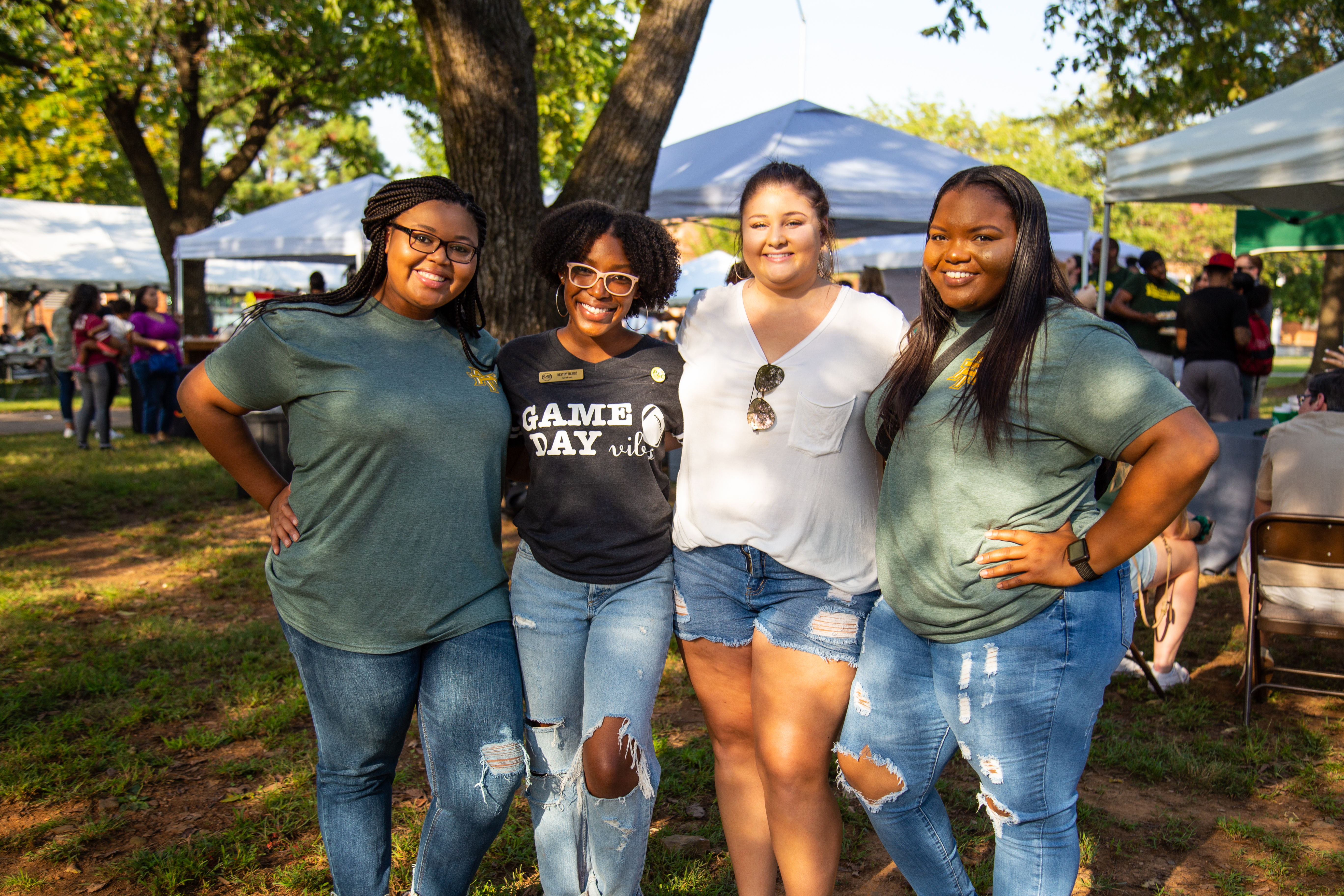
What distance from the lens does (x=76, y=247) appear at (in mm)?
23156

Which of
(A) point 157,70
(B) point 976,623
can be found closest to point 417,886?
(B) point 976,623

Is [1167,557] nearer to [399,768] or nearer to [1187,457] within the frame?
[1187,457]

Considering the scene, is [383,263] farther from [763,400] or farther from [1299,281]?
[1299,281]

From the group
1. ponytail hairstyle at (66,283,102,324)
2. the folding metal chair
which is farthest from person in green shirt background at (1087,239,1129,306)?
ponytail hairstyle at (66,283,102,324)

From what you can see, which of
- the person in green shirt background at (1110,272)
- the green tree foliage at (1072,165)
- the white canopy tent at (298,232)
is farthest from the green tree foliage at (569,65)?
the green tree foliage at (1072,165)

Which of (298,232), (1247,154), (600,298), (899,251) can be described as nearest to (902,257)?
(899,251)

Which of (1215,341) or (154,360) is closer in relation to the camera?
(1215,341)

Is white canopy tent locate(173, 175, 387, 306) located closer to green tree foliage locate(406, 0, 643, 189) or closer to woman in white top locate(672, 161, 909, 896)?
green tree foliage locate(406, 0, 643, 189)

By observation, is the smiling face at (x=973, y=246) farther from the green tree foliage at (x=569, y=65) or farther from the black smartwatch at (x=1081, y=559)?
the green tree foliage at (x=569, y=65)

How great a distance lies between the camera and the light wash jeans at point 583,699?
7.86 feet

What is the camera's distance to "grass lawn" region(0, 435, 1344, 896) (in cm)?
306

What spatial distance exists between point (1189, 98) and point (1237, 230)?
1728 mm

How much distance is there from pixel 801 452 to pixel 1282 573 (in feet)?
10.3

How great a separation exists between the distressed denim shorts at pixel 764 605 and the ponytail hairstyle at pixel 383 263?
765 millimetres
